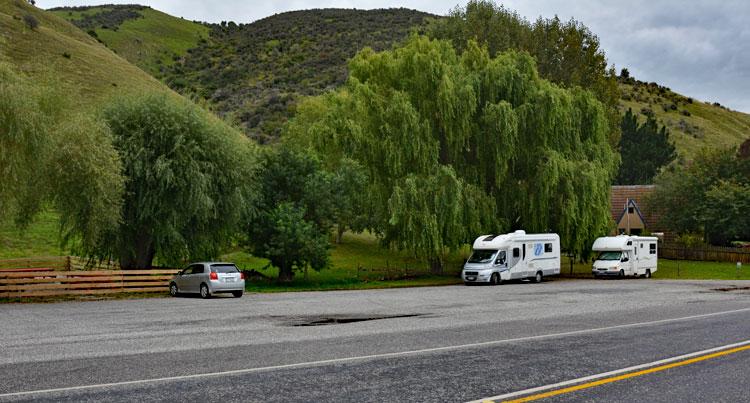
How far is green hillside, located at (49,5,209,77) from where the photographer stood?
6144 inches

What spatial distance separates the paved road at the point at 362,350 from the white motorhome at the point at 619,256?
17329 mm

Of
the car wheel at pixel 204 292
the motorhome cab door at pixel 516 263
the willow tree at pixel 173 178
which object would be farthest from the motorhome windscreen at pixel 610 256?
the car wheel at pixel 204 292

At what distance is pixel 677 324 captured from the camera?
54.7ft

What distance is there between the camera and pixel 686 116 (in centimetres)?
15362

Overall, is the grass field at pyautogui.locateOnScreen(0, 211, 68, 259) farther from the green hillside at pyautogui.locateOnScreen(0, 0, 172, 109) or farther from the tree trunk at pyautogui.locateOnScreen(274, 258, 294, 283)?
the green hillside at pyautogui.locateOnScreen(0, 0, 172, 109)

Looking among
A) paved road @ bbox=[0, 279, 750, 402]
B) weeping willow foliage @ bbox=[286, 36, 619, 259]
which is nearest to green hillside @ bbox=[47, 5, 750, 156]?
weeping willow foliage @ bbox=[286, 36, 619, 259]

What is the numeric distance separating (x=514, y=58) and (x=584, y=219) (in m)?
10.9

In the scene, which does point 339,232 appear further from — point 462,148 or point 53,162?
point 53,162

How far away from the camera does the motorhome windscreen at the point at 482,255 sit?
35.2 meters

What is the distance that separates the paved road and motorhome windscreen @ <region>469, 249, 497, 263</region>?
12.0m

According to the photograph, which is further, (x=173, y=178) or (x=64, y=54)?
(x=64, y=54)

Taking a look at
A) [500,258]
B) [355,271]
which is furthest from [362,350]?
[355,271]

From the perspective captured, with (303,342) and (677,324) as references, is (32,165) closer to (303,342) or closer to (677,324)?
(303,342)

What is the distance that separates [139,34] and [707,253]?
158 meters
